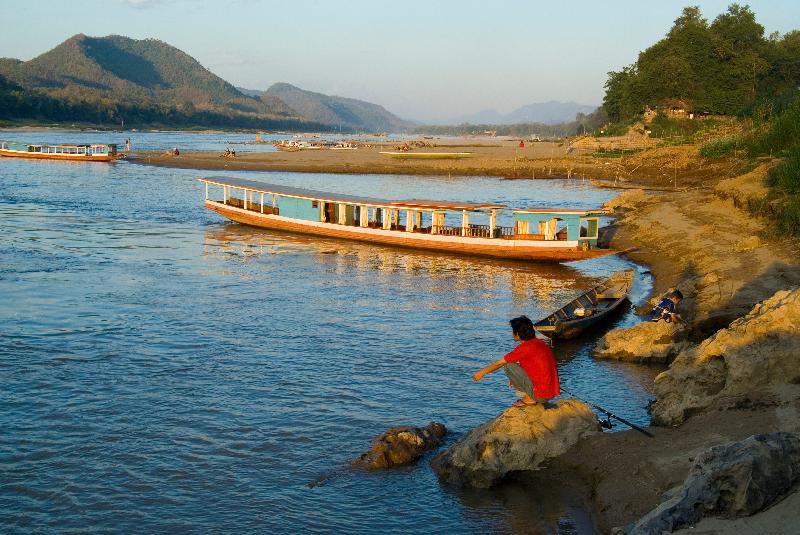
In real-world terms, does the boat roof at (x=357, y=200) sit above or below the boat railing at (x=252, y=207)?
above

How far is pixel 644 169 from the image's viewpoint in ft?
240

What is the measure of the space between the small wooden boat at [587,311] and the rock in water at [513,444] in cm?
834

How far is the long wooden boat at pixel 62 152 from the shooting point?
291 feet

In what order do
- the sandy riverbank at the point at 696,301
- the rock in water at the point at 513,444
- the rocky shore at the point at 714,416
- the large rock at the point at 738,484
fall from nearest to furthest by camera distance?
the large rock at the point at 738,484
the rocky shore at the point at 714,416
the sandy riverbank at the point at 696,301
the rock in water at the point at 513,444

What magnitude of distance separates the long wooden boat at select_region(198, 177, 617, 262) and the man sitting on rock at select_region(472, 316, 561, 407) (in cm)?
2171

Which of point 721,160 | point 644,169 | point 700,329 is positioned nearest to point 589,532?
point 700,329

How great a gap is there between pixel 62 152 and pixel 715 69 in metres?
77.8

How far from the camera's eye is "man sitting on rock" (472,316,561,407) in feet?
41.8

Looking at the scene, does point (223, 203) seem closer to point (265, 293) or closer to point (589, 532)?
point (265, 293)

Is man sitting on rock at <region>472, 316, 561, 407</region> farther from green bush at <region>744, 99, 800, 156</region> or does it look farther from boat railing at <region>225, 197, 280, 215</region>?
boat railing at <region>225, 197, 280, 215</region>

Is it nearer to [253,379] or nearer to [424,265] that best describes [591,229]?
[424,265]

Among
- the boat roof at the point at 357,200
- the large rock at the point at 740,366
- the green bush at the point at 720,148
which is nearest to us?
the large rock at the point at 740,366

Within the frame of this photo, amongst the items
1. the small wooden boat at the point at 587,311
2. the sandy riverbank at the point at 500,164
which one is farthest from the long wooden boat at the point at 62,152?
the small wooden boat at the point at 587,311

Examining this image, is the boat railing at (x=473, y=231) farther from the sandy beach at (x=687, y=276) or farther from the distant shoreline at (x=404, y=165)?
the distant shoreline at (x=404, y=165)
